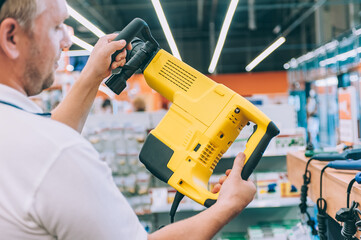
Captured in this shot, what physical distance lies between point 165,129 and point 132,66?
9.6 inches

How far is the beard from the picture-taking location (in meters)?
0.85

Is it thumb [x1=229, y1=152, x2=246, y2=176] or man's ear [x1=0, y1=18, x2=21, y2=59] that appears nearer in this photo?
man's ear [x1=0, y1=18, x2=21, y2=59]

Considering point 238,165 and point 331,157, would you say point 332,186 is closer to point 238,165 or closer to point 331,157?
point 331,157

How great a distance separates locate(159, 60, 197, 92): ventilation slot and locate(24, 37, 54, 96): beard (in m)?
0.50

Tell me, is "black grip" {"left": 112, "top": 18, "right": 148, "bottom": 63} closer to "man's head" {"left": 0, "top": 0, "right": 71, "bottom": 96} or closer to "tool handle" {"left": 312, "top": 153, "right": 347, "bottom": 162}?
"man's head" {"left": 0, "top": 0, "right": 71, "bottom": 96}

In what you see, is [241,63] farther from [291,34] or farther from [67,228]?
[67,228]

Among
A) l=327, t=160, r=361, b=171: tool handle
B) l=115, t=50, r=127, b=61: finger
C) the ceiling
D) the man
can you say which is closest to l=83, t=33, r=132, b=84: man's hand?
l=115, t=50, r=127, b=61: finger

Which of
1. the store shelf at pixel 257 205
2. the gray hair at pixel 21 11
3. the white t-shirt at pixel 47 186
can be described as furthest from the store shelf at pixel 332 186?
the store shelf at pixel 257 205

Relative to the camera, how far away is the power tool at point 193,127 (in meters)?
1.22

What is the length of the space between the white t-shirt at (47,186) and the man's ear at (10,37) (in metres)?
0.13

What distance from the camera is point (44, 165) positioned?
73 centimetres

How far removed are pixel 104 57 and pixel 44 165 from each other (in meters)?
0.61

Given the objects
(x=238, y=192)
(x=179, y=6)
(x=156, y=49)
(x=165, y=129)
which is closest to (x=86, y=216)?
(x=238, y=192)

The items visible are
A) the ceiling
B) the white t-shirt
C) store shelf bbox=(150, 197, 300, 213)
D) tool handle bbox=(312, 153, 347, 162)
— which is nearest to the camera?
the white t-shirt
